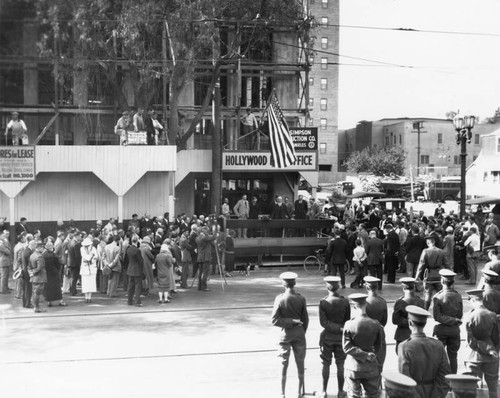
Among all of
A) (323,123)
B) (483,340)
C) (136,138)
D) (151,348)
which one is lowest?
(151,348)

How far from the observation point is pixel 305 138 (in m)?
28.9

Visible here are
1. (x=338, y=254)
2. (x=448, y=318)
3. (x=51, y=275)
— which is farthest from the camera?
(x=338, y=254)

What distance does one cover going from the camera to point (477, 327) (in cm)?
936

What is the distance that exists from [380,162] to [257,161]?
46530 millimetres

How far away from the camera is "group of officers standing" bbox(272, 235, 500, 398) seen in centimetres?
741

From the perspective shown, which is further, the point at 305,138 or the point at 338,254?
the point at 305,138

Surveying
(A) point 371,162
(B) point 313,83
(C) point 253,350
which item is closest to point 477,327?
(C) point 253,350

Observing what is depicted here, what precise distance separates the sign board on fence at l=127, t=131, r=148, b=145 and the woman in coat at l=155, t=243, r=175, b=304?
323 inches

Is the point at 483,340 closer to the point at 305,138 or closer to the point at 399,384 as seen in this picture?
the point at 399,384

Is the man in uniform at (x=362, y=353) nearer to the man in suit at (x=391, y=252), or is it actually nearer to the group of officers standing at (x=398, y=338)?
the group of officers standing at (x=398, y=338)

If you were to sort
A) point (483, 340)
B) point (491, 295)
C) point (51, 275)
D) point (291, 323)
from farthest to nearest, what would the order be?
point (51, 275)
point (491, 295)
point (291, 323)
point (483, 340)

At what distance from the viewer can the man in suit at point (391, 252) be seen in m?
20.0

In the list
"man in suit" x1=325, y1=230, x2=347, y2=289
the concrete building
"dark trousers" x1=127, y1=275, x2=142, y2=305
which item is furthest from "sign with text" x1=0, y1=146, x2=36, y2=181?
the concrete building

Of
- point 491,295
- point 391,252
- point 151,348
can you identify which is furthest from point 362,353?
point 391,252
